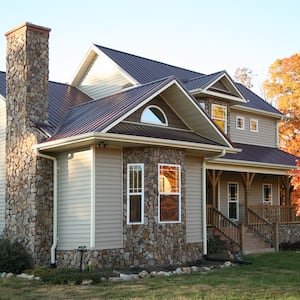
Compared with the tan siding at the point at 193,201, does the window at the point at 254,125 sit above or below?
above

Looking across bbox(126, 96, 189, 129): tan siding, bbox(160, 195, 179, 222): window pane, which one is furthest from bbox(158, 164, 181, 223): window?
bbox(126, 96, 189, 129): tan siding

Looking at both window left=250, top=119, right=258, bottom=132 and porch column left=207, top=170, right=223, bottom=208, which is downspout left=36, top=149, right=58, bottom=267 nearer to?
porch column left=207, top=170, right=223, bottom=208

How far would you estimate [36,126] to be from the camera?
15.9 m

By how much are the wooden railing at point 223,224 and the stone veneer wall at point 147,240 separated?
440 centimetres

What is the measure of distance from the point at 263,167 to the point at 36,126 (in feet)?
35.5

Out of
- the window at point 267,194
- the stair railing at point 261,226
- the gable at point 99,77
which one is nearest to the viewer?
the stair railing at point 261,226

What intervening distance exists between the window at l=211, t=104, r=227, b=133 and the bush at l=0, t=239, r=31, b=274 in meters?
10.3

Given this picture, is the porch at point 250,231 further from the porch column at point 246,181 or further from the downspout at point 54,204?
the downspout at point 54,204

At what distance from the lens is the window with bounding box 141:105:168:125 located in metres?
16.1

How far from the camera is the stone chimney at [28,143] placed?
15.4m

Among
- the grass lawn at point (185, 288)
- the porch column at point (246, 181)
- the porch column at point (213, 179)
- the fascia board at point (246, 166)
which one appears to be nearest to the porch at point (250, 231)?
the porch column at point (246, 181)

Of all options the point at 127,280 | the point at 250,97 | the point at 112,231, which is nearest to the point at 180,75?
the point at 250,97

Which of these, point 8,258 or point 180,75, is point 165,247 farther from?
point 180,75

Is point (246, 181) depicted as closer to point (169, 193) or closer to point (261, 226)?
point (261, 226)
